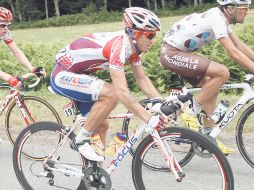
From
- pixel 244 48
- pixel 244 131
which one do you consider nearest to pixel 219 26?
pixel 244 48

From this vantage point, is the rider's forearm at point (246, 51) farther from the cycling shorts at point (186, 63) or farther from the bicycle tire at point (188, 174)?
the bicycle tire at point (188, 174)

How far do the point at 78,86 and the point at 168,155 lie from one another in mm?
1144

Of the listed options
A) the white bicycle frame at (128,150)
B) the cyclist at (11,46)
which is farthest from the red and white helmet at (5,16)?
the white bicycle frame at (128,150)

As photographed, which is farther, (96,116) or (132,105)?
(96,116)

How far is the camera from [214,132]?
18.8 feet

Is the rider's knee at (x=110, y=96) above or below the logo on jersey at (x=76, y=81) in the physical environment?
below

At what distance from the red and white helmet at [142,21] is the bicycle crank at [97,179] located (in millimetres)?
1417

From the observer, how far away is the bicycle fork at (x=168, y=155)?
4285 millimetres

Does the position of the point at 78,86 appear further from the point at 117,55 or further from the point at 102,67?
the point at 117,55

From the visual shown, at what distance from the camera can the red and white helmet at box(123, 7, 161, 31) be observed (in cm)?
442

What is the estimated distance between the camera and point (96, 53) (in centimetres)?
475

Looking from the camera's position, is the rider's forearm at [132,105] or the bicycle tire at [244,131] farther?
the bicycle tire at [244,131]

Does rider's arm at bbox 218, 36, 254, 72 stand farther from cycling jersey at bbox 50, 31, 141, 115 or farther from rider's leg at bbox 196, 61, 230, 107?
cycling jersey at bbox 50, 31, 141, 115

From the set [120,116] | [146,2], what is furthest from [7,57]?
[146,2]
